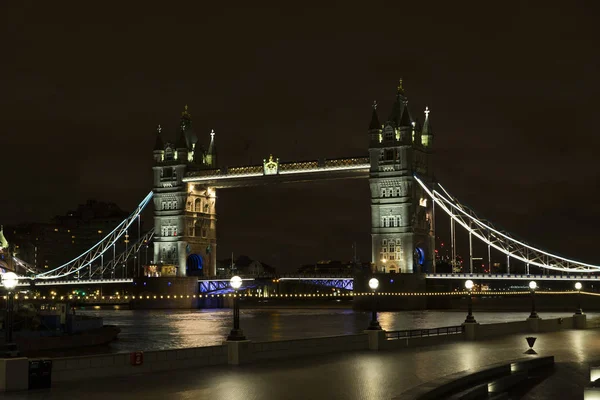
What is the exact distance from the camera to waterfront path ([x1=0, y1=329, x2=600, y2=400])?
19.7 metres

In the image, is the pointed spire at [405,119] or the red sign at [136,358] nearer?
the red sign at [136,358]

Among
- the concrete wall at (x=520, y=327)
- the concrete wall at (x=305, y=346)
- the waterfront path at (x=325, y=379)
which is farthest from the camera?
the concrete wall at (x=520, y=327)

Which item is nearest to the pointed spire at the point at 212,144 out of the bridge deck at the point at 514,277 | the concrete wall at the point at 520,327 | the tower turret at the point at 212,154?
the tower turret at the point at 212,154

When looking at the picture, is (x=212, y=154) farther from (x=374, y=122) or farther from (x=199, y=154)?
(x=374, y=122)

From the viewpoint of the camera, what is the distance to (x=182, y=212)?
117375 millimetres

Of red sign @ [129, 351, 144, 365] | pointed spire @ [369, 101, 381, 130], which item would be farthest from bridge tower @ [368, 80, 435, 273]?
red sign @ [129, 351, 144, 365]

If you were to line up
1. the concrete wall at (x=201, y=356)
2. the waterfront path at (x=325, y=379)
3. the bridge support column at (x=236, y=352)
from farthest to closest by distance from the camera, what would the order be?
the bridge support column at (x=236, y=352)
the concrete wall at (x=201, y=356)
the waterfront path at (x=325, y=379)

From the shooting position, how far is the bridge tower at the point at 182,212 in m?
118

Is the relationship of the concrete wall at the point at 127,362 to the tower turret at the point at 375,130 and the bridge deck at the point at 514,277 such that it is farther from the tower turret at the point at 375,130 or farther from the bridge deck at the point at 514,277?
the tower turret at the point at 375,130

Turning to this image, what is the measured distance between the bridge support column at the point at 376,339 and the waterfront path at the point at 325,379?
64 centimetres

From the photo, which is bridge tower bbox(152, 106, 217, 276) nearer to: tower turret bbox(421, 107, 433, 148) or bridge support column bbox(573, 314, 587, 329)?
tower turret bbox(421, 107, 433, 148)

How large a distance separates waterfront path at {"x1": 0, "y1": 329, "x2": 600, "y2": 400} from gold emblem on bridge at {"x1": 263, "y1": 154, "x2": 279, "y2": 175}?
74.3m

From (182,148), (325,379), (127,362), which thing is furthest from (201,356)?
(182,148)

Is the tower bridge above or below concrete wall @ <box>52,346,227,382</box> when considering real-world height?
above
